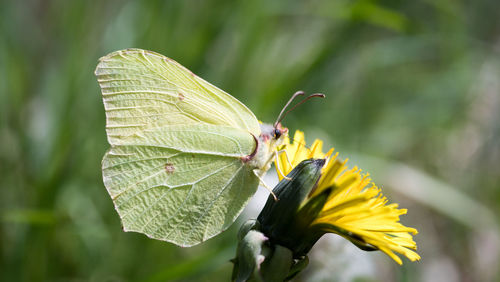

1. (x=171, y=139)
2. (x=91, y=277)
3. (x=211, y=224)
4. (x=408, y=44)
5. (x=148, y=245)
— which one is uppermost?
(x=408, y=44)

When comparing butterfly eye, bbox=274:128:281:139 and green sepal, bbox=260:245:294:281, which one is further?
butterfly eye, bbox=274:128:281:139

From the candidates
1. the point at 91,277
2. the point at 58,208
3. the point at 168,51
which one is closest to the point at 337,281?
the point at 91,277

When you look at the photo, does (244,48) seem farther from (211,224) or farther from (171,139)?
(211,224)

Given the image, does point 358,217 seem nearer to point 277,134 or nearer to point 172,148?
point 277,134

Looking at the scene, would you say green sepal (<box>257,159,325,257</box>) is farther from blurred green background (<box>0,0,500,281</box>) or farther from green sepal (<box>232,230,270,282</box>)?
blurred green background (<box>0,0,500,281</box>)

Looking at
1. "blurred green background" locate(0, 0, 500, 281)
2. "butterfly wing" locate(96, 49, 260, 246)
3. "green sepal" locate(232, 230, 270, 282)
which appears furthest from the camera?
"blurred green background" locate(0, 0, 500, 281)

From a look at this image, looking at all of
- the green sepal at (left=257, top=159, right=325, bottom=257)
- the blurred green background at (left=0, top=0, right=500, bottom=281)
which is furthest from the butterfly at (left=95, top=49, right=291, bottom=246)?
the blurred green background at (left=0, top=0, right=500, bottom=281)
